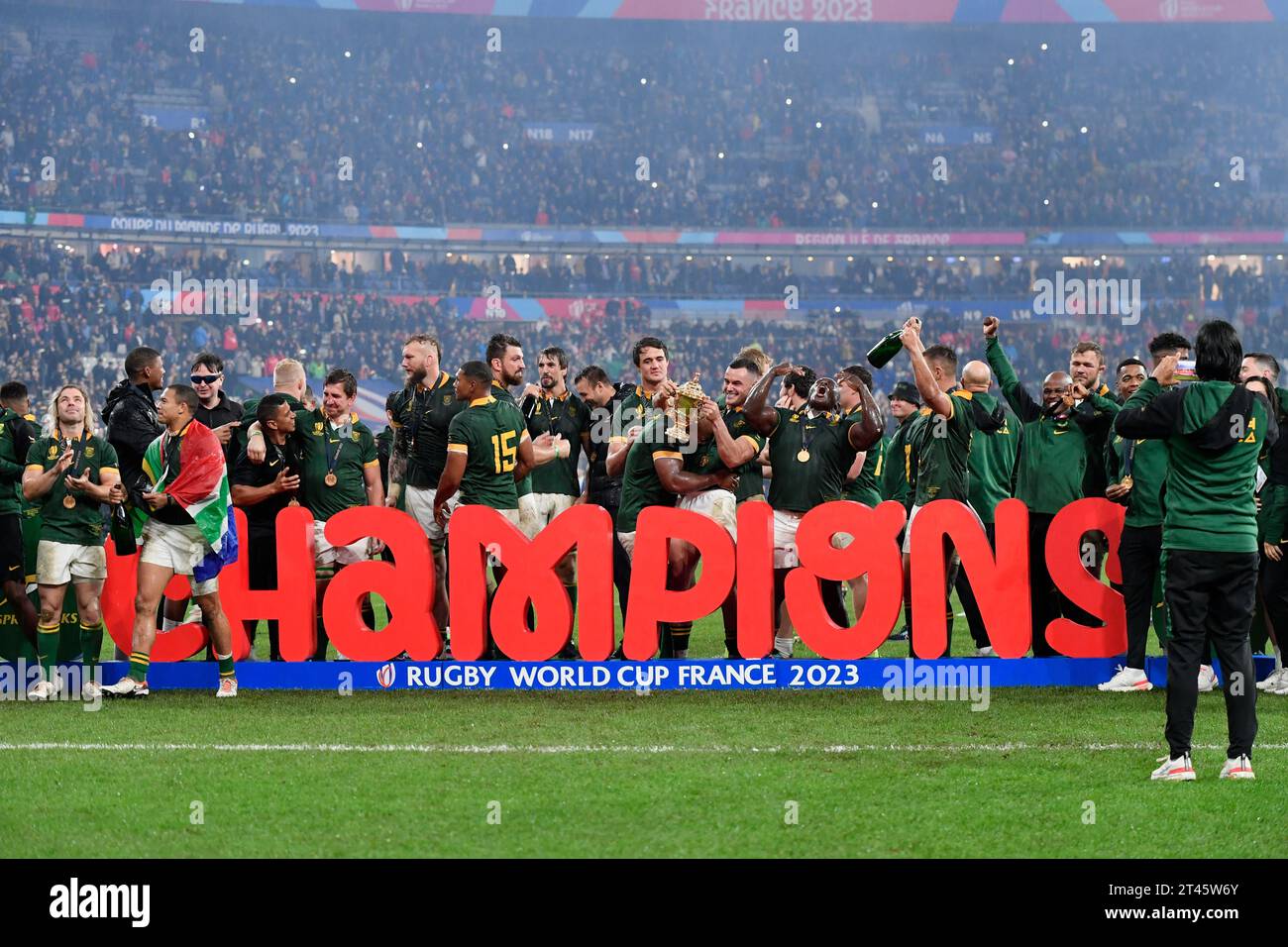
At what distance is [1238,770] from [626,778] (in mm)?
2609

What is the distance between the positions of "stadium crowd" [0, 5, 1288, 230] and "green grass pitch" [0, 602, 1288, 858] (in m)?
33.3

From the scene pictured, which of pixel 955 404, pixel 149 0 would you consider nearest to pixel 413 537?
pixel 955 404

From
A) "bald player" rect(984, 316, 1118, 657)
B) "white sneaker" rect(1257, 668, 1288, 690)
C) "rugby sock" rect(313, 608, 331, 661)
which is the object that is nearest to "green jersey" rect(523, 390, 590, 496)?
"rugby sock" rect(313, 608, 331, 661)

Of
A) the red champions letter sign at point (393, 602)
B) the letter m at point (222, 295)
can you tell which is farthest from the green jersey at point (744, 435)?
the letter m at point (222, 295)

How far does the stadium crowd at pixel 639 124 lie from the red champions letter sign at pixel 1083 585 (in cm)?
3337

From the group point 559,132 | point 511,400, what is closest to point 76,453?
point 511,400

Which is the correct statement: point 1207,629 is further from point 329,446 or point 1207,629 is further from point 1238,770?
point 329,446

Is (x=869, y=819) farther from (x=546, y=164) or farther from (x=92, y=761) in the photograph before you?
(x=546, y=164)

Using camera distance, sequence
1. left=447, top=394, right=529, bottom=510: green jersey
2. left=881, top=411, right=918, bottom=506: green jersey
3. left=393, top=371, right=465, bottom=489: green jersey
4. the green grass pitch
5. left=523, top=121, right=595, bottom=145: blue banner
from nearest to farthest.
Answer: the green grass pitch < left=447, top=394, right=529, bottom=510: green jersey < left=393, top=371, right=465, bottom=489: green jersey < left=881, top=411, right=918, bottom=506: green jersey < left=523, top=121, right=595, bottom=145: blue banner

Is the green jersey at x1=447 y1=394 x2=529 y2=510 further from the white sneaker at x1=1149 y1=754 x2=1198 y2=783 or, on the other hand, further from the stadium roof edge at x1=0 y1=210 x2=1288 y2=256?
the stadium roof edge at x1=0 y1=210 x2=1288 y2=256

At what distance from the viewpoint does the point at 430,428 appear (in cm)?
978

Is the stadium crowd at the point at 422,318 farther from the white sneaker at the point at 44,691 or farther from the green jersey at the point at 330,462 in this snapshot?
the white sneaker at the point at 44,691

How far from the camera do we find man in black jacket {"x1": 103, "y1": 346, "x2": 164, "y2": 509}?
945 cm
